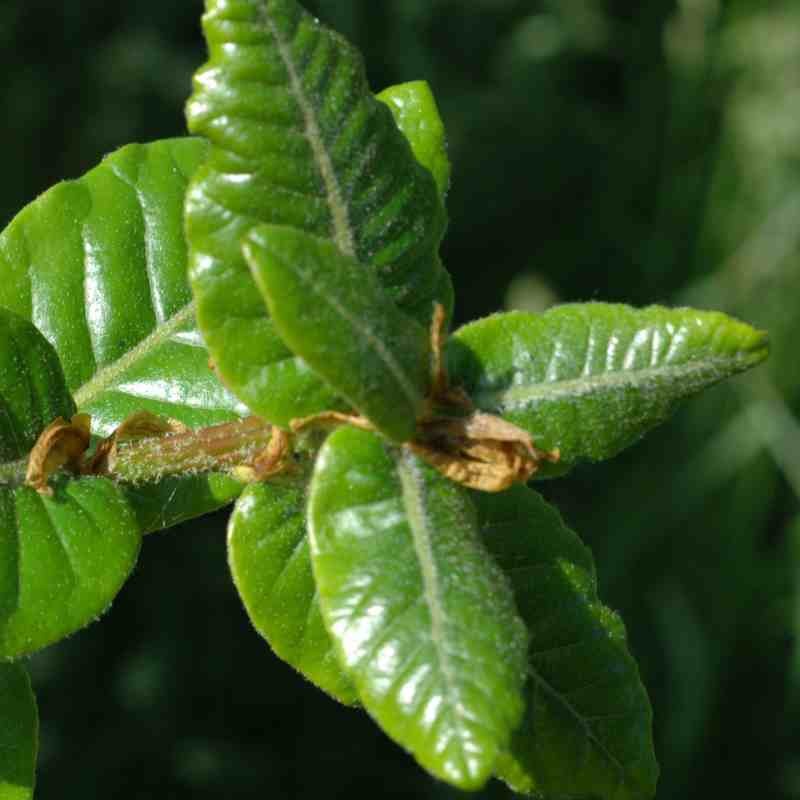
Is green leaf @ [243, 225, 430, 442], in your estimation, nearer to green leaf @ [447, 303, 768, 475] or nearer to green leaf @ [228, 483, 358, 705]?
green leaf @ [447, 303, 768, 475]

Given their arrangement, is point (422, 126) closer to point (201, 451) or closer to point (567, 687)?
point (201, 451)

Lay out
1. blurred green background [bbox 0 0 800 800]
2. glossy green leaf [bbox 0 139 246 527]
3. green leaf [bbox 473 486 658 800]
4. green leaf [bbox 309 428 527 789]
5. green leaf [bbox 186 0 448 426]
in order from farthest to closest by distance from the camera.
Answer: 1. blurred green background [bbox 0 0 800 800]
2. glossy green leaf [bbox 0 139 246 527]
3. green leaf [bbox 473 486 658 800]
4. green leaf [bbox 186 0 448 426]
5. green leaf [bbox 309 428 527 789]

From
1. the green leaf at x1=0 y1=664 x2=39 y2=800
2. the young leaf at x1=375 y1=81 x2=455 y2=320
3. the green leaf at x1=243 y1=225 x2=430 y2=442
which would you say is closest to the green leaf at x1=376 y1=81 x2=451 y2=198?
the young leaf at x1=375 y1=81 x2=455 y2=320

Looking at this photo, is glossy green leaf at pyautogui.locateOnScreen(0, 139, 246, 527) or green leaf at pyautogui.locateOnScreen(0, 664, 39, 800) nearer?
green leaf at pyautogui.locateOnScreen(0, 664, 39, 800)

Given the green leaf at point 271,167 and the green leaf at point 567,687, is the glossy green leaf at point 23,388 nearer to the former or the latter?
the green leaf at point 271,167

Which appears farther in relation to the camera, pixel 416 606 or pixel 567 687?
pixel 567 687

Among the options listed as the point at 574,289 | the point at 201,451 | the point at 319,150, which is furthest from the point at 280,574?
the point at 574,289
